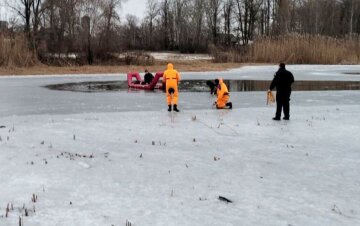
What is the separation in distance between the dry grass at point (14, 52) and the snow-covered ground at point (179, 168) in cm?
1695

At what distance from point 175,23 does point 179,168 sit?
56.9m

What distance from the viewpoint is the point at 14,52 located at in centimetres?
2812

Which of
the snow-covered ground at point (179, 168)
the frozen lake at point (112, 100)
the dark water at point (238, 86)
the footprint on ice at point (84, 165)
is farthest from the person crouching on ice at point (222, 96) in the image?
the footprint on ice at point (84, 165)

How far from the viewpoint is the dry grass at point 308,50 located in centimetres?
3347

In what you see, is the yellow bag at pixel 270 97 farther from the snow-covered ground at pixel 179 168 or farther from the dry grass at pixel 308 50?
the dry grass at pixel 308 50

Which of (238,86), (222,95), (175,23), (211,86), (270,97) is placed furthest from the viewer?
(175,23)

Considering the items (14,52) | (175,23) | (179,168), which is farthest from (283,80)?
(175,23)

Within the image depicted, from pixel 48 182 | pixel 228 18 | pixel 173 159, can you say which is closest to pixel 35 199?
pixel 48 182

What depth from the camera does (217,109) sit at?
41.4 ft

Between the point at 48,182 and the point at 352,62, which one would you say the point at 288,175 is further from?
the point at 352,62

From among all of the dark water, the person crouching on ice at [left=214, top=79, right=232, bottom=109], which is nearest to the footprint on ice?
the person crouching on ice at [left=214, top=79, right=232, bottom=109]

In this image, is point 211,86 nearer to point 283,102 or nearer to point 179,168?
point 283,102

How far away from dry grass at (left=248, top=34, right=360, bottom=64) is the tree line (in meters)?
6.12

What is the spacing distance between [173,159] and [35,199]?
2331 millimetres
